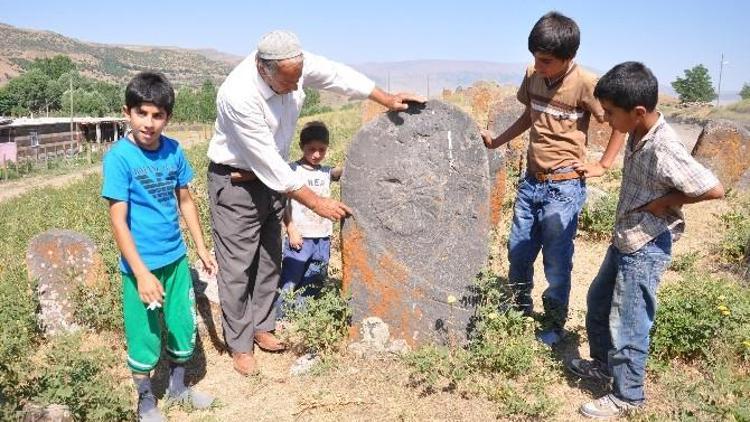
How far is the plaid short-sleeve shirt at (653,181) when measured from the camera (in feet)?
9.08

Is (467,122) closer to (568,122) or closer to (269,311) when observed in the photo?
(568,122)

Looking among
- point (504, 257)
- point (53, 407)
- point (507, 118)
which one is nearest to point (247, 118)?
point (53, 407)

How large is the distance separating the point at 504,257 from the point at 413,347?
2.51 meters

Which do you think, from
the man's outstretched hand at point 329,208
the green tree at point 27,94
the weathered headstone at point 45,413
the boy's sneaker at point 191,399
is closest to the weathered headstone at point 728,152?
the man's outstretched hand at point 329,208

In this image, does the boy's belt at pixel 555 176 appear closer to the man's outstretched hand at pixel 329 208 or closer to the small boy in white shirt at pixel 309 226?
the man's outstretched hand at pixel 329 208

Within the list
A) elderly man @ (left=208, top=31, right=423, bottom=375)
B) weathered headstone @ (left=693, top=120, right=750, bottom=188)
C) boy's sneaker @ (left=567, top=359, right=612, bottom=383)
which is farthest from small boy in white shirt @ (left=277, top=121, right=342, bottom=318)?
weathered headstone @ (left=693, top=120, right=750, bottom=188)

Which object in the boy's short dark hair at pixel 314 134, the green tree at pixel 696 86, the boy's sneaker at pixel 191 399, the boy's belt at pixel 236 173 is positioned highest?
the green tree at pixel 696 86

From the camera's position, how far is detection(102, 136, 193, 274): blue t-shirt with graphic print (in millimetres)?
2871

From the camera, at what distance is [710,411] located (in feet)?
9.70

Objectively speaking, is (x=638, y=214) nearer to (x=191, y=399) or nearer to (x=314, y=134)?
(x=314, y=134)

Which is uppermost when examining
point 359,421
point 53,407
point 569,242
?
point 569,242

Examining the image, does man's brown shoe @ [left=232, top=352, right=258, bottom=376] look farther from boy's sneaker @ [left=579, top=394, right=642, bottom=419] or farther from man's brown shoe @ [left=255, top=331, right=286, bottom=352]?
boy's sneaker @ [left=579, top=394, right=642, bottom=419]

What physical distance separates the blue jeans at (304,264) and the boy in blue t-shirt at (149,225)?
110 centimetres

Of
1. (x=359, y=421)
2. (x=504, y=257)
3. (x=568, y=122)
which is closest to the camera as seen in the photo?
(x=359, y=421)
